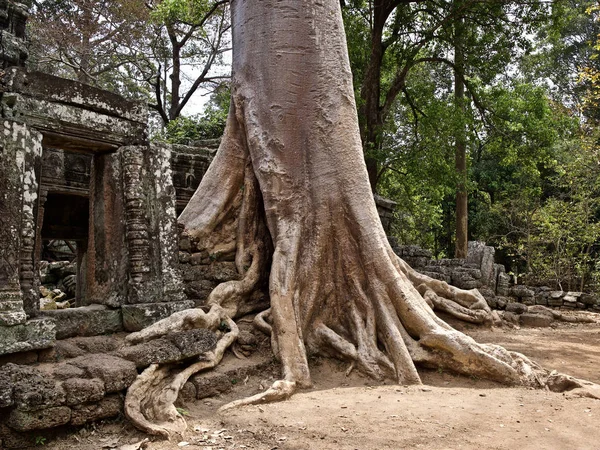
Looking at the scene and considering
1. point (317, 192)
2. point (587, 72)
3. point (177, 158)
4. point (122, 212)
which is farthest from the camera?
point (587, 72)

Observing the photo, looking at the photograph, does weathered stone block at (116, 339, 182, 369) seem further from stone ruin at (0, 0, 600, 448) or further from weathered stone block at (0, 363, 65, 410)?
weathered stone block at (0, 363, 65, 410)

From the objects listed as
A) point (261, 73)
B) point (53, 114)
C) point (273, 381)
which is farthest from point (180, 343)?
point (261, 73)

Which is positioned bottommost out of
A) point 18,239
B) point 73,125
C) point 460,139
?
point 18,239

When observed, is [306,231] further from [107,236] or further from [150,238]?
[107,236]

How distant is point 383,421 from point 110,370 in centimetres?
161

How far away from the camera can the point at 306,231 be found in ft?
16.2

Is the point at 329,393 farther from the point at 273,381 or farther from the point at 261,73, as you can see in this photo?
the point at 261,73

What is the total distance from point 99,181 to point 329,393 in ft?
8.39

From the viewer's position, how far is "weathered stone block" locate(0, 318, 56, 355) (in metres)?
3.18

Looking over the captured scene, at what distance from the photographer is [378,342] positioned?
14.7ft

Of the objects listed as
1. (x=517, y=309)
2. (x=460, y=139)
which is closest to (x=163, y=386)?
(x=517, y=309)

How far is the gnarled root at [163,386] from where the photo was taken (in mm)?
3000

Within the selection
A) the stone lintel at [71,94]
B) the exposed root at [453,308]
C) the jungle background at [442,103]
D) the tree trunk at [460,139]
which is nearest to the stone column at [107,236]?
the stone lintel at [71,94]

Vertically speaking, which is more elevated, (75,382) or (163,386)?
(75,382)
